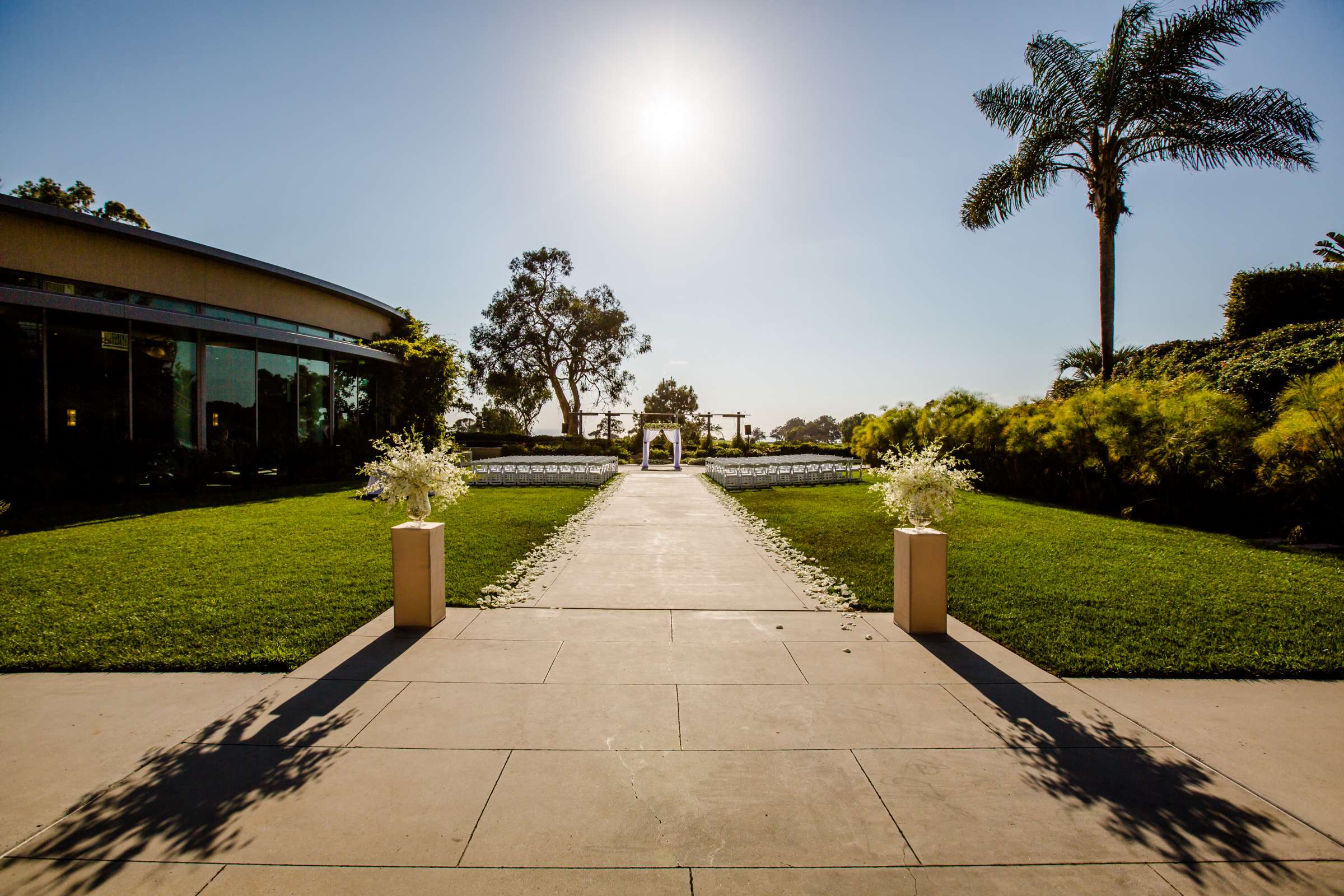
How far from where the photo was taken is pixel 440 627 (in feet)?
17.1

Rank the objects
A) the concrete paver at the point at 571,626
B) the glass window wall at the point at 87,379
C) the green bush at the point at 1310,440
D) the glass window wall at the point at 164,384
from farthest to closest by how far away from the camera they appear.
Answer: the glass window wall at the point at 164,384 < the glass window wall at the point at 87,379 < the green bush at the point at 1310,440 < the concrete paver at the point at 571,626

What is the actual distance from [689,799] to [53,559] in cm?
920

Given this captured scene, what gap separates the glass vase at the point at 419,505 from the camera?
215 inches

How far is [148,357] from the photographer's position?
45.5 ft

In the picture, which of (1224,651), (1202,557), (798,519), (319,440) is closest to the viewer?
(1224,651)

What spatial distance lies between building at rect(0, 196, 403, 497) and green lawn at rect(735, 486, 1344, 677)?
14651 millimetres

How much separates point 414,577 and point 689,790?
3360 millimetres

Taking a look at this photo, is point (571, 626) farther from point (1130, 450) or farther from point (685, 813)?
point (1130, 450)

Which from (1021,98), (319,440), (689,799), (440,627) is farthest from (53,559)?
(1021,98)

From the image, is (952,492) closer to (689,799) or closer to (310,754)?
(689,799)

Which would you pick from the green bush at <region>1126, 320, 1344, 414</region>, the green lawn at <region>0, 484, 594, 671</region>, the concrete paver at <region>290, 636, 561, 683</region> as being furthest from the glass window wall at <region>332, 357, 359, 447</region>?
the green bush at <region>1126, 320, 1344, 414</region>

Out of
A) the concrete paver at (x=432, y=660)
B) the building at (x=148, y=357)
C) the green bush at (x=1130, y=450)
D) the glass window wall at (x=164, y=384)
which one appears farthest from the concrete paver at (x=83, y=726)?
the glass window wall at (x=164, y=384)

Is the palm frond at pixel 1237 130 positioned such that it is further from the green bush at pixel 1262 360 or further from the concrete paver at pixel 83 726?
the concrete paver at pixel 83 726

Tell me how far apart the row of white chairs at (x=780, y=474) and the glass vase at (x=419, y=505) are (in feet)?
40.7
